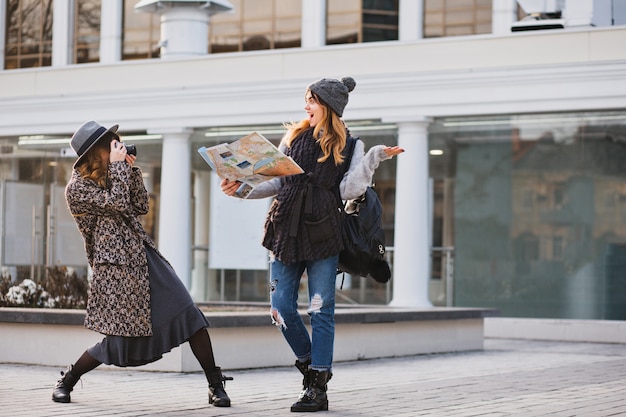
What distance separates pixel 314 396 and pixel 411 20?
1513cm

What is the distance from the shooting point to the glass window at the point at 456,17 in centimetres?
2125

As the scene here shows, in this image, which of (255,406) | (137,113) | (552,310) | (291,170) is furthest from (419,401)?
(137,113)

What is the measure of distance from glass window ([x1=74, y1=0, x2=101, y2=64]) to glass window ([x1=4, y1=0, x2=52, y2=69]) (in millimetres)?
645

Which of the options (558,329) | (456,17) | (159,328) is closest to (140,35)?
(456,17)

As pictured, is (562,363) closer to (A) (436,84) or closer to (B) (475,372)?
(B) (475,372)

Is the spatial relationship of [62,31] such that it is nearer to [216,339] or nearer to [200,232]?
[200,232]

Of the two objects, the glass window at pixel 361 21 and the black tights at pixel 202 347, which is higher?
the glass window at pixel 361 21

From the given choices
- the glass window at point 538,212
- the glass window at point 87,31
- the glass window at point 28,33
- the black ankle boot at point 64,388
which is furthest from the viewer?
the glass window at point 28,33

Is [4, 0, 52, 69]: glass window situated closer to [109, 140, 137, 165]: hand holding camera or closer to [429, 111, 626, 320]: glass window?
[429, 111, 626, 320]: glass window

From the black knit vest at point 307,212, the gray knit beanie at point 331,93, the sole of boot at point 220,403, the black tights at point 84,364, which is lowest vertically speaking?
the sole of boot at point 220,403

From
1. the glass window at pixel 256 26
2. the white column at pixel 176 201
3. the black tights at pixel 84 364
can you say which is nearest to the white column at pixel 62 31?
the glass window at pixel 256 26

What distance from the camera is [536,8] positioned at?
20000mm

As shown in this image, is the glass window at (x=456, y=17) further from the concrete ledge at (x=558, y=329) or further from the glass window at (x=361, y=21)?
the concrete ledge at (x=558, y=329)

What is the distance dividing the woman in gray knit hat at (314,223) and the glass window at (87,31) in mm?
18014
